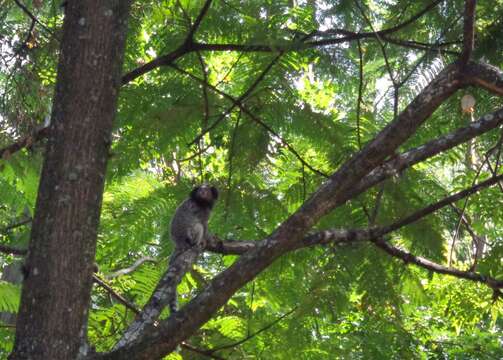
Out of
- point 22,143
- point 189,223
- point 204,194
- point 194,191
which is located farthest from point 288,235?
point 189,223

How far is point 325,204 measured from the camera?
3293 millimetres

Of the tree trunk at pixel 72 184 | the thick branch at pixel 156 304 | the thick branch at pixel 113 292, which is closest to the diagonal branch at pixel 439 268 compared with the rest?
the thick branch at pixel 156 304

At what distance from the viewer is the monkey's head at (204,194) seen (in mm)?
5305

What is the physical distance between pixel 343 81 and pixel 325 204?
6.78 ft

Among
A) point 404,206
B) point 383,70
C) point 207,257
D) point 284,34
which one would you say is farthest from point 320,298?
point 207,257

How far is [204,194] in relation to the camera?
217 inches

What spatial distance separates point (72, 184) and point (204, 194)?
226 centimetres

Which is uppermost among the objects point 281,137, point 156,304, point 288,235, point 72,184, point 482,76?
point 281,137

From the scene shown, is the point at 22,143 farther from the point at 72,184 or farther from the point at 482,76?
the point at 482,76

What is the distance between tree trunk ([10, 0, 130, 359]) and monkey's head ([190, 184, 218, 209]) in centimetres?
167

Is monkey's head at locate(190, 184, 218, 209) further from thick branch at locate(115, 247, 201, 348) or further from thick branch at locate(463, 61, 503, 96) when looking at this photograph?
thick branch at locate(463, 61, 503, 96)

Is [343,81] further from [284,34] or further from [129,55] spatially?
[129,55]

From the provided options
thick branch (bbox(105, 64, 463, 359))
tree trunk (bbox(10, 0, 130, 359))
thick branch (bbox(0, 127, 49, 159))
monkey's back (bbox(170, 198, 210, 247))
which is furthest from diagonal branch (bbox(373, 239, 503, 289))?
monkey's back (bbox(170, 198, 210, 247))

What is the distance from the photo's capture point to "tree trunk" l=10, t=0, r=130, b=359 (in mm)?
3088
